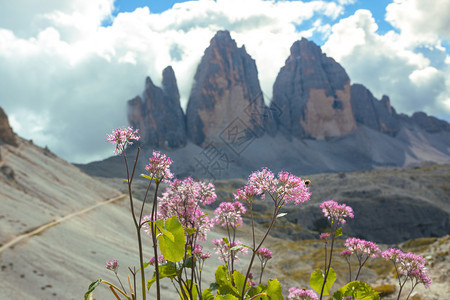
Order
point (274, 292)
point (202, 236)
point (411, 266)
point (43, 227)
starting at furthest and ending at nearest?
1. point (43, 227)
2. point (411, 266)
3. point (202, 236)
4. point (274, 292)

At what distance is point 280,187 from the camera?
3799mm

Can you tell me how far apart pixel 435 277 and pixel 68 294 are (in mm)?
31390

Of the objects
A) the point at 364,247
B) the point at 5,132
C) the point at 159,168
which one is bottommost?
the point at 364,247

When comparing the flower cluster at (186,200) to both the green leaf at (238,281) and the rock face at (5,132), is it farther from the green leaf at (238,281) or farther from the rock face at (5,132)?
the rock face at (5,132)

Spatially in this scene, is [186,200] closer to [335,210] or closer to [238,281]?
[238,281]

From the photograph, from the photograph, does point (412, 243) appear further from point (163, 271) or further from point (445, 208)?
point (163, 271)

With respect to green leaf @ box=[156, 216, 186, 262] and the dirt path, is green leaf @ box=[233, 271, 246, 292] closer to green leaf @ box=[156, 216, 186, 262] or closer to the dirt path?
green leaf @ box=[156, 216, 186, 262]

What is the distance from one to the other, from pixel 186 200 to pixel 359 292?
258 cm

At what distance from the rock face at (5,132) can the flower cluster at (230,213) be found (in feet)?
297

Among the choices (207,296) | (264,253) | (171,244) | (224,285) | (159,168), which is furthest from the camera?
(264,253)

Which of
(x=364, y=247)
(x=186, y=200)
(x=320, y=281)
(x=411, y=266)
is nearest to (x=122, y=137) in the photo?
(x=186, y=200)

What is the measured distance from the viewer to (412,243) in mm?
66250

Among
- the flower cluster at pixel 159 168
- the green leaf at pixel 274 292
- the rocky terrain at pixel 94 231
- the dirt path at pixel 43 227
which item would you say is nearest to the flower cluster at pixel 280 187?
the green leaf at pixel 274 292

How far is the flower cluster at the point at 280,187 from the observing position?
12.5 feet
